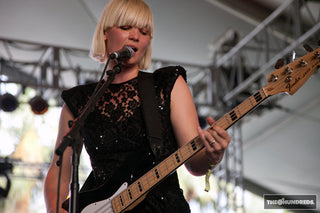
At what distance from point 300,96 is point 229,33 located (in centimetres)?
163

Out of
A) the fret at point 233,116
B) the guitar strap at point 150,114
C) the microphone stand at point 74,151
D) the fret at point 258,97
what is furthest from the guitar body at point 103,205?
the fret at point 258,97

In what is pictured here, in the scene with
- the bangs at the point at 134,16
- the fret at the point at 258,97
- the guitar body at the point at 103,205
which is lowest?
the guitar body at the point at 103,205

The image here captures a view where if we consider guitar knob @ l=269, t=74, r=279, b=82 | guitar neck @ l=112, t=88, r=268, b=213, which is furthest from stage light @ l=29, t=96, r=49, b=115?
guitar knob @ l=269, t=74, r=279, b=82

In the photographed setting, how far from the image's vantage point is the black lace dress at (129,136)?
215 cm

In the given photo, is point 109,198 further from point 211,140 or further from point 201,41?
point 201,41

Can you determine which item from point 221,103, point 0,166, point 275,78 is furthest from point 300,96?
→ point 275,78

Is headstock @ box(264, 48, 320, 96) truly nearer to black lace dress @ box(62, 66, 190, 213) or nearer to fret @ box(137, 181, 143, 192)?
black lace dress @ box(62, 66, 190, 213)

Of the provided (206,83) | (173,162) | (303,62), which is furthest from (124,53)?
(206,83)

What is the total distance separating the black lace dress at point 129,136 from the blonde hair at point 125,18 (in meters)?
0.21

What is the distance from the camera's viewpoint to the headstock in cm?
219

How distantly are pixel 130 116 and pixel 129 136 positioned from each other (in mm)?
107

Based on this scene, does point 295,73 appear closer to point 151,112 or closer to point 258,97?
point 258,97

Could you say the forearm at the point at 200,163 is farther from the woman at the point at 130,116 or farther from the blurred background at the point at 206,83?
the blurred background at the point at 206,83

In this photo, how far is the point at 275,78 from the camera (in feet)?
7.19
